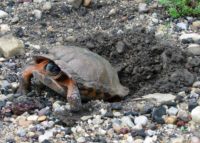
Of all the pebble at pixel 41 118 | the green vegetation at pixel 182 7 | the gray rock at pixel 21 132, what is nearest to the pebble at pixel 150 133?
the pebble at pixel 41 118

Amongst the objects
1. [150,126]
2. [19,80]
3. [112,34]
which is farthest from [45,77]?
[112,34]

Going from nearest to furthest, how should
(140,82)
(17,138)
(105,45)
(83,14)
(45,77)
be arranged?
1. (17,138)
2. (45,77)
3. (140,82)
4. (105,45)
5. (83,14)

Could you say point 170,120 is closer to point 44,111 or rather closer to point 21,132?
point 44,111

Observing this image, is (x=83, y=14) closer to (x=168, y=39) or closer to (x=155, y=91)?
(x=168, y=39)

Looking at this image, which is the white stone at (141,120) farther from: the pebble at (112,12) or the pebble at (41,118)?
the pebble at (112,12)

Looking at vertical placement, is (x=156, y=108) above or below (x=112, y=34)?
below

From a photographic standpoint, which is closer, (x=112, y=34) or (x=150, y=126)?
(x=150, y=126)

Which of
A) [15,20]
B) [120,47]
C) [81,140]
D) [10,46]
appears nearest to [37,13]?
[15,20]
